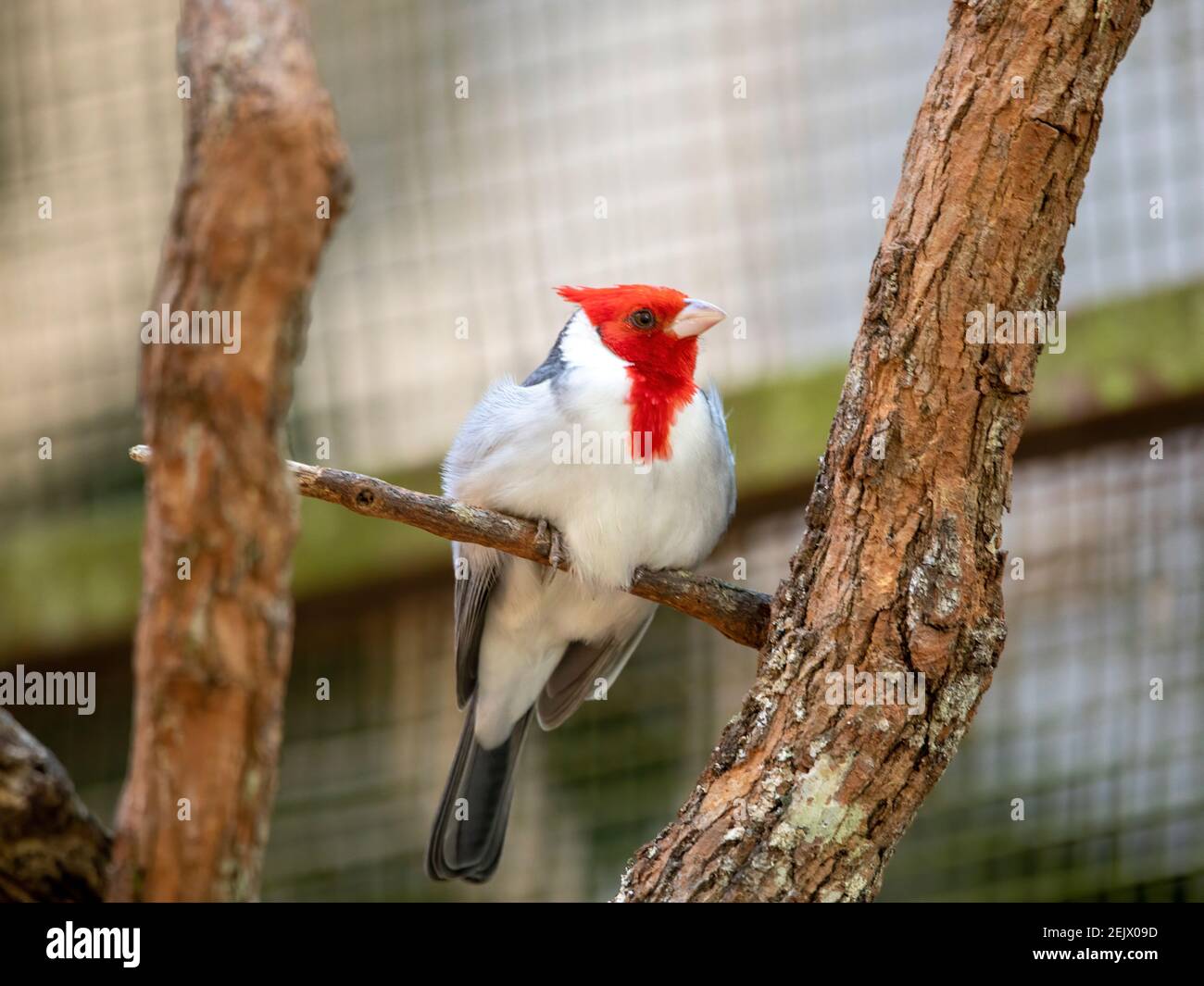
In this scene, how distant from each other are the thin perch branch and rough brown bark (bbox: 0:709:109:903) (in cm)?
88

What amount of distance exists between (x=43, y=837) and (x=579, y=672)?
2469 millimetres

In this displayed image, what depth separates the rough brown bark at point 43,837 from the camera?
2205mm

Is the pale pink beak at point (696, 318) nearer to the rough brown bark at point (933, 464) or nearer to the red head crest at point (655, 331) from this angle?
the red head crest at point (655, 331)

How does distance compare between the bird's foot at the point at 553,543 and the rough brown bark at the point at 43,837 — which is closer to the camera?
the rough brown bark at the point at 43,837

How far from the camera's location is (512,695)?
4496 mm

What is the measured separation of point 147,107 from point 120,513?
1.45 m

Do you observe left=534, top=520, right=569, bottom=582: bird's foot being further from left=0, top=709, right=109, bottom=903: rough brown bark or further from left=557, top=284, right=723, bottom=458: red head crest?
left=0, top=709, right=109, bottom=903: rough brown bark

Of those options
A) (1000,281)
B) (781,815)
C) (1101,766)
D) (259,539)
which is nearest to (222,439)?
(259,539)

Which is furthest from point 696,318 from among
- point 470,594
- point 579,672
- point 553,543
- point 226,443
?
point 226,443

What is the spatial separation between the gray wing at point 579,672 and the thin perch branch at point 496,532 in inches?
26.1

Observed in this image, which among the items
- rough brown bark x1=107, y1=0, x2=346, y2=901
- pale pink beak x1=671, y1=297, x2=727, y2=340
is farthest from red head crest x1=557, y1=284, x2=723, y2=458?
rough brown bark x1=107, y1=0, x2=346, y2=901

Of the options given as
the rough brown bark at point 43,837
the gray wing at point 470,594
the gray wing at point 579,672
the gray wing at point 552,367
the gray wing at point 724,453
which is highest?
the gray wing at point 552,367

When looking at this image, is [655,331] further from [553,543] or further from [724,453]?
[553,543]

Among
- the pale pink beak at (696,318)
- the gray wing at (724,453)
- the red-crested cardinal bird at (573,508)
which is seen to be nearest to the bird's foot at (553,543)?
the red-crested cardinal bird at (573,508)
